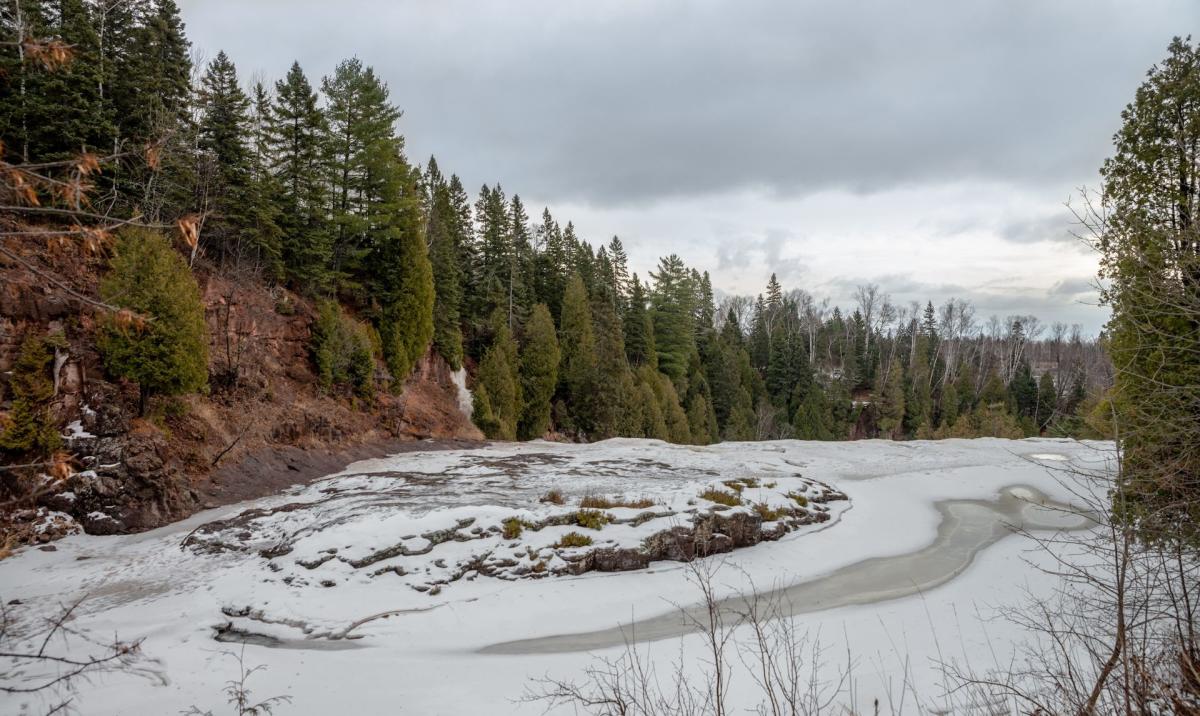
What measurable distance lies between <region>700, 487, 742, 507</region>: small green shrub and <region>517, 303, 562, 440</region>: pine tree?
18391mm

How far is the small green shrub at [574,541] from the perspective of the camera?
393 inches

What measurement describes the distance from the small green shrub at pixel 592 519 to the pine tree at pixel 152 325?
9844 mm

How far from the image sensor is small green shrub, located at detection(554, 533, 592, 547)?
9.99 meters

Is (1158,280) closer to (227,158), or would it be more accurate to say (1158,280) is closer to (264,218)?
(264,218)

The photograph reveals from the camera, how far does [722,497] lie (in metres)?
12.2

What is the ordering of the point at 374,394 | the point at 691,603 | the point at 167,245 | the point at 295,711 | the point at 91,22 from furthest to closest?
the point at 374,394
the point at 91,22
the point at 167,245
the point at 691,603
the point at 295,711

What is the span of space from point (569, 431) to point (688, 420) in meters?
13.3

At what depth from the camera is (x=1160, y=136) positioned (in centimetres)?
923

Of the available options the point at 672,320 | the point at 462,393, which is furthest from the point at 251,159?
the point at 672,320

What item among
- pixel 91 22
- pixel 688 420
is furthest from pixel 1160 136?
pixel 688 420

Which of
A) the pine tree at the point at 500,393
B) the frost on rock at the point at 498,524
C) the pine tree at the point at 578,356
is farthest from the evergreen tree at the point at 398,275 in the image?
the pine tree at the point at 578,356

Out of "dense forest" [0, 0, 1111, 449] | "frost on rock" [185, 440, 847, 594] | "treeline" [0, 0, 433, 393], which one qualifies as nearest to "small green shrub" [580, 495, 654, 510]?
"frost on rock" [185, 440, 847, 594]

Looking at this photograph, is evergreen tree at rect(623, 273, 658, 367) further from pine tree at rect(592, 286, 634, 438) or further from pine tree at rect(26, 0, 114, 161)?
pine tree at rect(26, 0, 114, 161)

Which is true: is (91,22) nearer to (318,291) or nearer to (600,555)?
(318,291)
